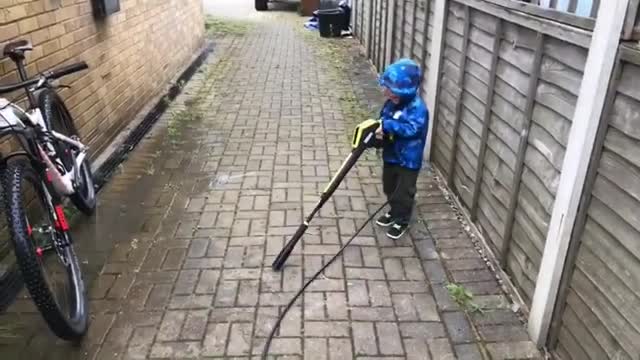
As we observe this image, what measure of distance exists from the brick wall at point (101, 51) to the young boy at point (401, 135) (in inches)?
88.4

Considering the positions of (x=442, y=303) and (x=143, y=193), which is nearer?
(x=442, y=303)

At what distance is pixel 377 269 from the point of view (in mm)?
3234

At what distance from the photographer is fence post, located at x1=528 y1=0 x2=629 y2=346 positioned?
198cm

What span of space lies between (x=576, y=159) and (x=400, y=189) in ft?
4.63

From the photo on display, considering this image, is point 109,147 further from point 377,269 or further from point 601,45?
point 601,45

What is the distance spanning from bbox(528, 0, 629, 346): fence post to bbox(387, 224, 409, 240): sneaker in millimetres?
1081

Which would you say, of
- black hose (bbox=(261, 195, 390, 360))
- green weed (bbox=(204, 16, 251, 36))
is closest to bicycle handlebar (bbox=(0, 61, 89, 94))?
black hose (bbox=(261, 195, 390, 360))

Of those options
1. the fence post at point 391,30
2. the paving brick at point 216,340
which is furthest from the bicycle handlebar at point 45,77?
the fence post at point 391,30

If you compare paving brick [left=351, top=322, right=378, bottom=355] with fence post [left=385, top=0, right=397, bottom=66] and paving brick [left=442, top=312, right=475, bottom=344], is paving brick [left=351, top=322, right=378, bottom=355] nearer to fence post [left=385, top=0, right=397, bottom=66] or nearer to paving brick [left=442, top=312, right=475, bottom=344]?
paving brick [left=442, top=312, right=475, bottom=344]

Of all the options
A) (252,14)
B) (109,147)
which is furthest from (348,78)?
(252,14)

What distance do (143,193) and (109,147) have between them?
2.83 feet

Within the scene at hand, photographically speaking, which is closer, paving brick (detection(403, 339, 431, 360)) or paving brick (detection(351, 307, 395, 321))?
paving brick (detection(403, 339, 431, 360))

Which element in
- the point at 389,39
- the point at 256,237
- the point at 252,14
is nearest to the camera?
the point at 256,237

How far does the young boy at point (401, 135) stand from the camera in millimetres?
3227
